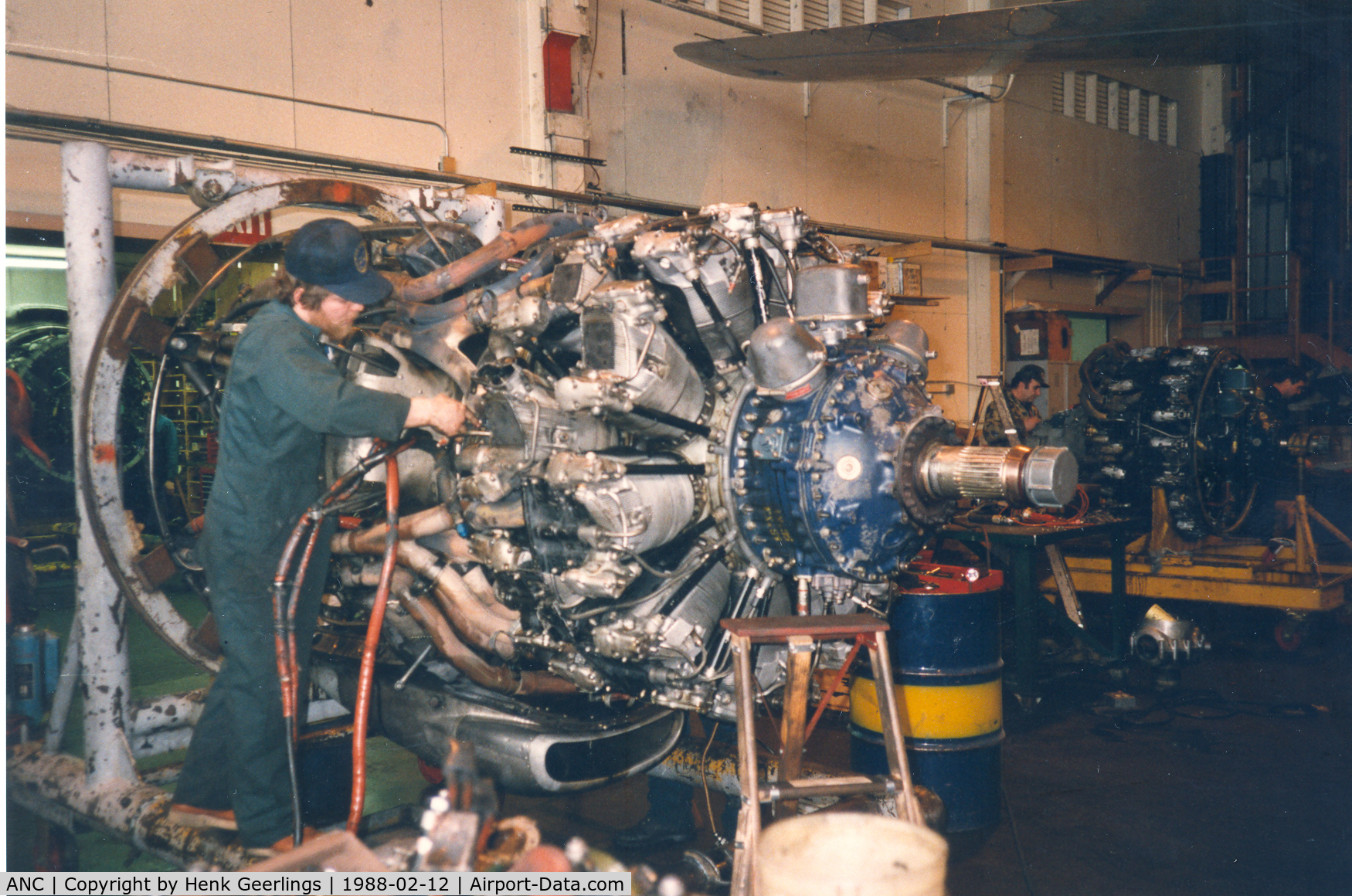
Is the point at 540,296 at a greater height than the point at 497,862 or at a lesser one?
greater

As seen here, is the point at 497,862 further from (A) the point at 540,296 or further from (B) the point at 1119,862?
(B) the point at 1119,862

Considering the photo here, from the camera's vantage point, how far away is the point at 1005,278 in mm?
11398

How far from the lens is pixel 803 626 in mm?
2574

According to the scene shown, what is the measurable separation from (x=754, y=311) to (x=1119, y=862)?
241 cm

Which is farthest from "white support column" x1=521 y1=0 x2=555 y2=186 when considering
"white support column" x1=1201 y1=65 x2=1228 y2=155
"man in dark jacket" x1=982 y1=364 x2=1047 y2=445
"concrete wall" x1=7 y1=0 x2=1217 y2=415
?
"white support column" x1=1201 y1=65 x2=1228 y2=155

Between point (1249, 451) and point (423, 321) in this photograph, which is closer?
point (423, 321)

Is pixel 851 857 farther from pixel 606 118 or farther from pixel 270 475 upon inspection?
pixel 606 118

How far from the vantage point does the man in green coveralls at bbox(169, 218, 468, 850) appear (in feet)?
9.25

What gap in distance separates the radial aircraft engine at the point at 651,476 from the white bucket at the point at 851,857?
791mm

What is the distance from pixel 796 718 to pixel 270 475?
1650mm

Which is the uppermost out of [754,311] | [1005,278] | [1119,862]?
[1005,278]

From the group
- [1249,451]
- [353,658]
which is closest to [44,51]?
[353,658]

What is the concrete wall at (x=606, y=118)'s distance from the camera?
18.2 feet

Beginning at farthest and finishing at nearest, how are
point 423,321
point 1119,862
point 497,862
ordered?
point 1119,862 → point 423,321 → point 497,862
